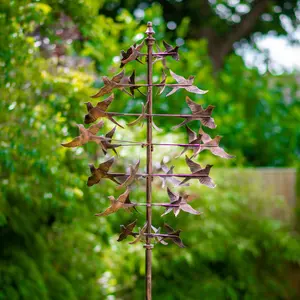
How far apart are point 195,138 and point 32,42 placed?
1876 mm

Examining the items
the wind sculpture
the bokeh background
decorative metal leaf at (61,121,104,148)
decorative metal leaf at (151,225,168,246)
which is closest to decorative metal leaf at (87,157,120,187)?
the wind sculpture

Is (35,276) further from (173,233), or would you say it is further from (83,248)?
(173,233)

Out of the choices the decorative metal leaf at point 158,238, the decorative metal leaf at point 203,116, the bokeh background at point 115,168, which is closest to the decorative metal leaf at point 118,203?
the decorative metal leaf at point 158,238

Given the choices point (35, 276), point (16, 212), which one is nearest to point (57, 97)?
point (16, 212)

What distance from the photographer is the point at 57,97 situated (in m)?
4.00

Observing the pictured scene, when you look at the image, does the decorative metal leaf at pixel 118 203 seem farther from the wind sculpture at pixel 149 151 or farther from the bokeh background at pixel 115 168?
the bokeh background at pixel 115 168

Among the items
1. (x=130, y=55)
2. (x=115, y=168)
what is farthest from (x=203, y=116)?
(x=115, y=168)

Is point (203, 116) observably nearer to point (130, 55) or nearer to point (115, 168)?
point (130, 55)

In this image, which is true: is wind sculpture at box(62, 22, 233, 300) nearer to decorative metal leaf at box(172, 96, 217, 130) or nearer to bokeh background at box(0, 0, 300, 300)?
decorative metal leaf at box(172, 96, 217, 130)

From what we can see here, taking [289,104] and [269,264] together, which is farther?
[289,104]

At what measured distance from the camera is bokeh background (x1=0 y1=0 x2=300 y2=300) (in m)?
3.87

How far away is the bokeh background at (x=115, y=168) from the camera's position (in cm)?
387

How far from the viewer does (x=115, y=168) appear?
17.5 ft

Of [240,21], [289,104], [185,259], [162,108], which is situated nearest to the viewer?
[185,259]
